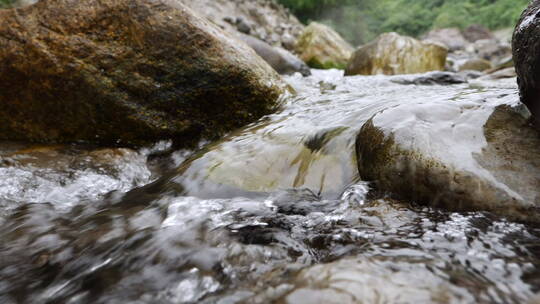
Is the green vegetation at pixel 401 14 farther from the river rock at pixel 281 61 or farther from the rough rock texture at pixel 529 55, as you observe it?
the rough rock texture at pixel 529 55

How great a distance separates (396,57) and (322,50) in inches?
148

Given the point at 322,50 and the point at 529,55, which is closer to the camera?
the point at 529,55

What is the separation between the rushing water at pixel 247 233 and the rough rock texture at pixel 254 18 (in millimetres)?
11711

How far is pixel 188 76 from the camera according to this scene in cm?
322

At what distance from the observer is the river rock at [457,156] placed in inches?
67.1

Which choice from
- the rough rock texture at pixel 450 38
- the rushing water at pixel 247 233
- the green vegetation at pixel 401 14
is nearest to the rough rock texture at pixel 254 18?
the green vegetation at pixel 401 14

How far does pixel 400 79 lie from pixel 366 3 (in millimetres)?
27946

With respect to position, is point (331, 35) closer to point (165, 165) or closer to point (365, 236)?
point (165, 165)

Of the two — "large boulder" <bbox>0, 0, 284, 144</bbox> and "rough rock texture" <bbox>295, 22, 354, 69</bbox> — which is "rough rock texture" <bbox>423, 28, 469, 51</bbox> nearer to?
"rough rock texture" <bbox>295, 22, 354, 69</bbox>

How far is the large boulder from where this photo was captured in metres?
3.03

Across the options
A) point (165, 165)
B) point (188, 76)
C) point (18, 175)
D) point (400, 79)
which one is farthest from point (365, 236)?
point (400, 79)

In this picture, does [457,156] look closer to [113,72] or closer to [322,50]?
[113,72]

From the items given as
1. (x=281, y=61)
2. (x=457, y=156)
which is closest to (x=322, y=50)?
(x=281, y=61)

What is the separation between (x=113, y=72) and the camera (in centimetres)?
312
